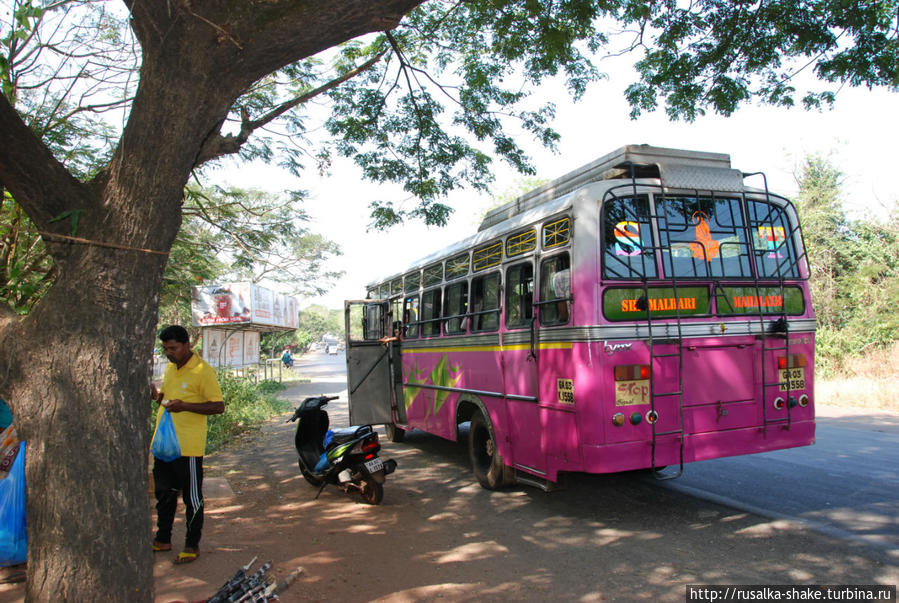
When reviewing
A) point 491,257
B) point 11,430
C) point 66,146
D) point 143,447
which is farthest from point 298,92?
point 143,447

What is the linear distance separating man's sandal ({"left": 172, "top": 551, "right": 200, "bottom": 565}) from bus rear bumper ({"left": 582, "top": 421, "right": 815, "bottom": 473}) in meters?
3.16

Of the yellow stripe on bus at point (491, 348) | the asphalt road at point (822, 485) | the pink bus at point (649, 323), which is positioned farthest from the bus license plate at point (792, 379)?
the yellow stripe on bus at point (491, 348)

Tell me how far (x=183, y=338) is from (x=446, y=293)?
12.7 ft

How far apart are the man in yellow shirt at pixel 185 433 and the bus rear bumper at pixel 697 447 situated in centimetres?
310

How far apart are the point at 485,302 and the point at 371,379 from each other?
132 inches

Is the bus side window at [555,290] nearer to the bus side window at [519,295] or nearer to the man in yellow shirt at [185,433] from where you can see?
the bus side window at [519,295]

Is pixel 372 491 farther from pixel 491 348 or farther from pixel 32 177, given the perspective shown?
pixel 32 177

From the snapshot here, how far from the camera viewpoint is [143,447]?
333cm

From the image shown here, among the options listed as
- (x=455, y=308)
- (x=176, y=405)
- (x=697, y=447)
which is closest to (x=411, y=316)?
A: (x=455, y=308)

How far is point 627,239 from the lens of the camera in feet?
17.4

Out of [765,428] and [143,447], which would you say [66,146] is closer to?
[143,447]

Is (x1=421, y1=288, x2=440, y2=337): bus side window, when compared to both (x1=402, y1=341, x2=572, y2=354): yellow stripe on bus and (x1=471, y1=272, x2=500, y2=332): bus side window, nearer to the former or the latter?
(x1=402, y1=341, x2=572, y2=354): yellow stripe on bus

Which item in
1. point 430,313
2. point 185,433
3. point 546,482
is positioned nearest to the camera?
point 185,433

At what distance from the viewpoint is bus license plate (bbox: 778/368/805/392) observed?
561cm
